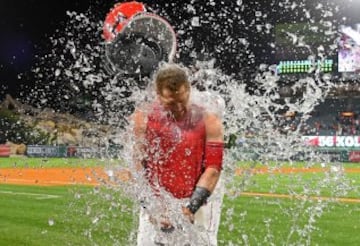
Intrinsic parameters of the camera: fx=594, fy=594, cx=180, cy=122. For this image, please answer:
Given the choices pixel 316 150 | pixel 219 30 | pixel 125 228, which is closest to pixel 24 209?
pixel 125 228

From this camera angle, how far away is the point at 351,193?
41.7ft

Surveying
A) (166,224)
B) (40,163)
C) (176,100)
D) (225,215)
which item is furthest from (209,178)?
(40,163)

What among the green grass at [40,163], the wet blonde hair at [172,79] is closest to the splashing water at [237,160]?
the wet blonde hair at [172,79]

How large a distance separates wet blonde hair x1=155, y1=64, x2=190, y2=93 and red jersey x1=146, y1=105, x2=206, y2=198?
0.18m

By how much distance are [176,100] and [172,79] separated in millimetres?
142

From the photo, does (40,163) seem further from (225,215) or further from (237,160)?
(237,160)

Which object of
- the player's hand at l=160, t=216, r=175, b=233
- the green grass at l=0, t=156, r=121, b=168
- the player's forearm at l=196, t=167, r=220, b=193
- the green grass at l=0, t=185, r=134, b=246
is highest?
the green grass at l=0, t=156, r=121, b=168

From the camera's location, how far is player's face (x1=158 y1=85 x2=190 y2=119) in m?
3.62

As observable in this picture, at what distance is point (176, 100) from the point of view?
3.64 metres

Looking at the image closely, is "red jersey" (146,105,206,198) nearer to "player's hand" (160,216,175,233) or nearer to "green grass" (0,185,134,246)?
"player's hand" (160,216,175,233)

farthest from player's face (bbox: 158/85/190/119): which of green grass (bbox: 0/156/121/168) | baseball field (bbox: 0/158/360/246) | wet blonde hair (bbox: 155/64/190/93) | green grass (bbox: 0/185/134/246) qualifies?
green grass (bbox: 0/156/121/168)

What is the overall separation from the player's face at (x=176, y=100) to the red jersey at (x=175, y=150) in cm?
5

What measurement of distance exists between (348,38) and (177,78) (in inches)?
1310

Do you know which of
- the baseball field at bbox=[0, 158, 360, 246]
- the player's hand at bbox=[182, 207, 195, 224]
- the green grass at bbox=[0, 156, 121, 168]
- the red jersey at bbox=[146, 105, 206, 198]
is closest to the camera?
the player's hand at bbox=[182, 207, 195, 224]
